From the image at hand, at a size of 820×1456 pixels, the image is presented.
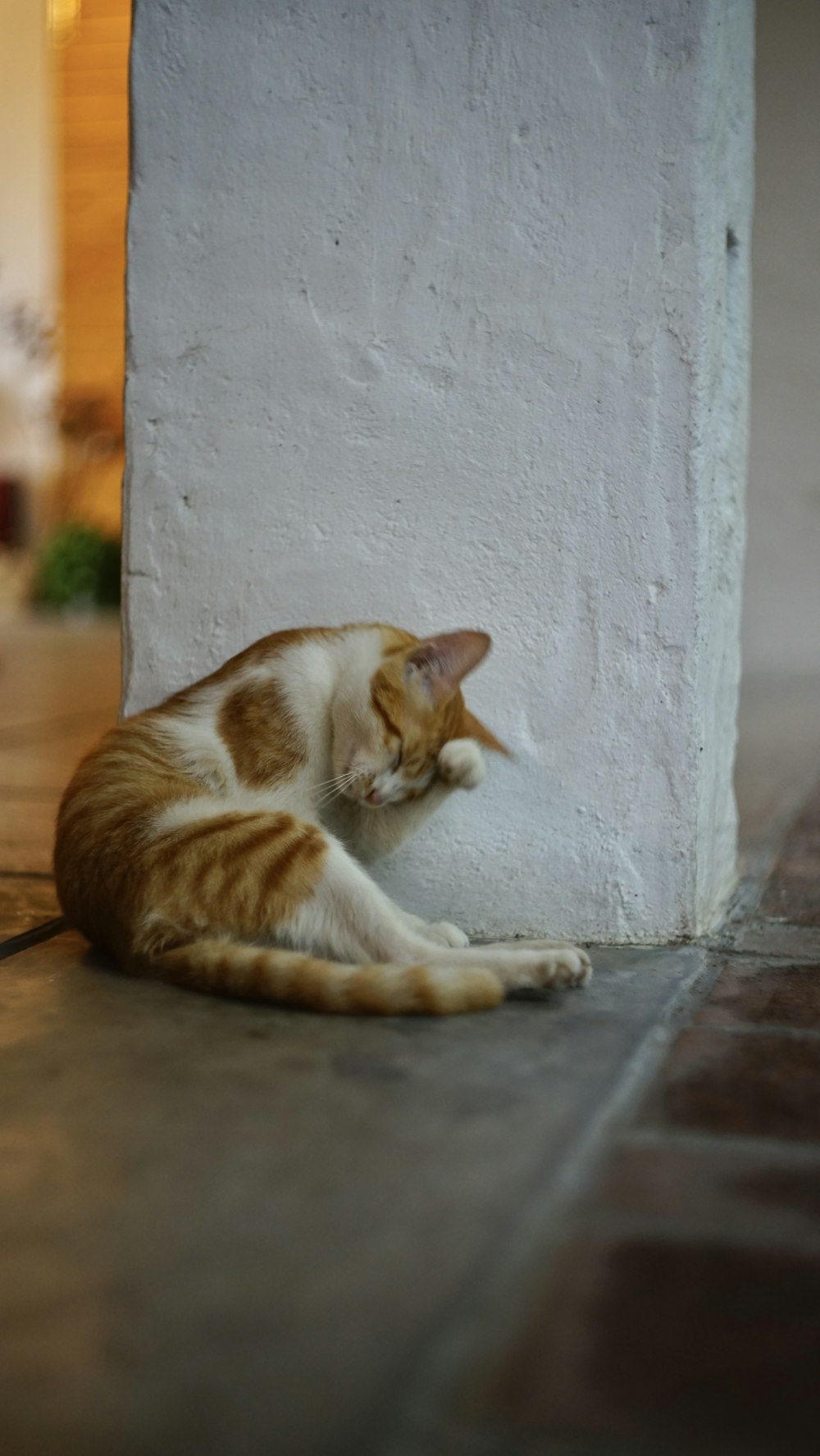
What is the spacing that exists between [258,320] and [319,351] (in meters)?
0.13

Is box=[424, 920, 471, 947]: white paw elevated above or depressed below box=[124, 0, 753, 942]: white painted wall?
below

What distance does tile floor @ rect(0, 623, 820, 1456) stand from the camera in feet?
3.05

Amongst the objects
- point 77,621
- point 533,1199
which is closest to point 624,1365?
point 533,1199

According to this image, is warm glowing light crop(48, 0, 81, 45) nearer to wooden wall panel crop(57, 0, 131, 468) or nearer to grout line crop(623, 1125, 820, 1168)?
wooden wall panel crop(57, 0, 131, 468)

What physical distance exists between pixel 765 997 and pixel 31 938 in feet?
4.11

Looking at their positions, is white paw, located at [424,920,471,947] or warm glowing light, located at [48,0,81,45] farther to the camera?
warm glowing light, located at [48,0,81,45]

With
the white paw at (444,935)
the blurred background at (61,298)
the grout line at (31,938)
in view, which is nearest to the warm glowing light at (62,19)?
the blurred background at (61,298)

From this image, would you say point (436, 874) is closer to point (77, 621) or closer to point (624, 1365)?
point (624, 1365)

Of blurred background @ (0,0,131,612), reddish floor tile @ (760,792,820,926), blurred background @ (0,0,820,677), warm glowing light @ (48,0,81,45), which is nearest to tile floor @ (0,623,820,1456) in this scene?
reddish floor tile @ (760,792,820,926)

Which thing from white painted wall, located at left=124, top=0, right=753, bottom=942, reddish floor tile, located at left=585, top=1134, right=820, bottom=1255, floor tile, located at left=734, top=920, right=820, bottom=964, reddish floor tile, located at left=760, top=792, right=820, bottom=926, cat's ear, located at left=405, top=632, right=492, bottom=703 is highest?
white painted wall, located at left=124, top=0, right=753, bottom=942

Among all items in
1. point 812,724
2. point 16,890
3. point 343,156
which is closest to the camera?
point 343,156

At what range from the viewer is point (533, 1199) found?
1220 mm

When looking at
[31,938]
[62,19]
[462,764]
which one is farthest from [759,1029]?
[62,19]

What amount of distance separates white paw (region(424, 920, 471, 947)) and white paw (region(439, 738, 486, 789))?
0.23m
